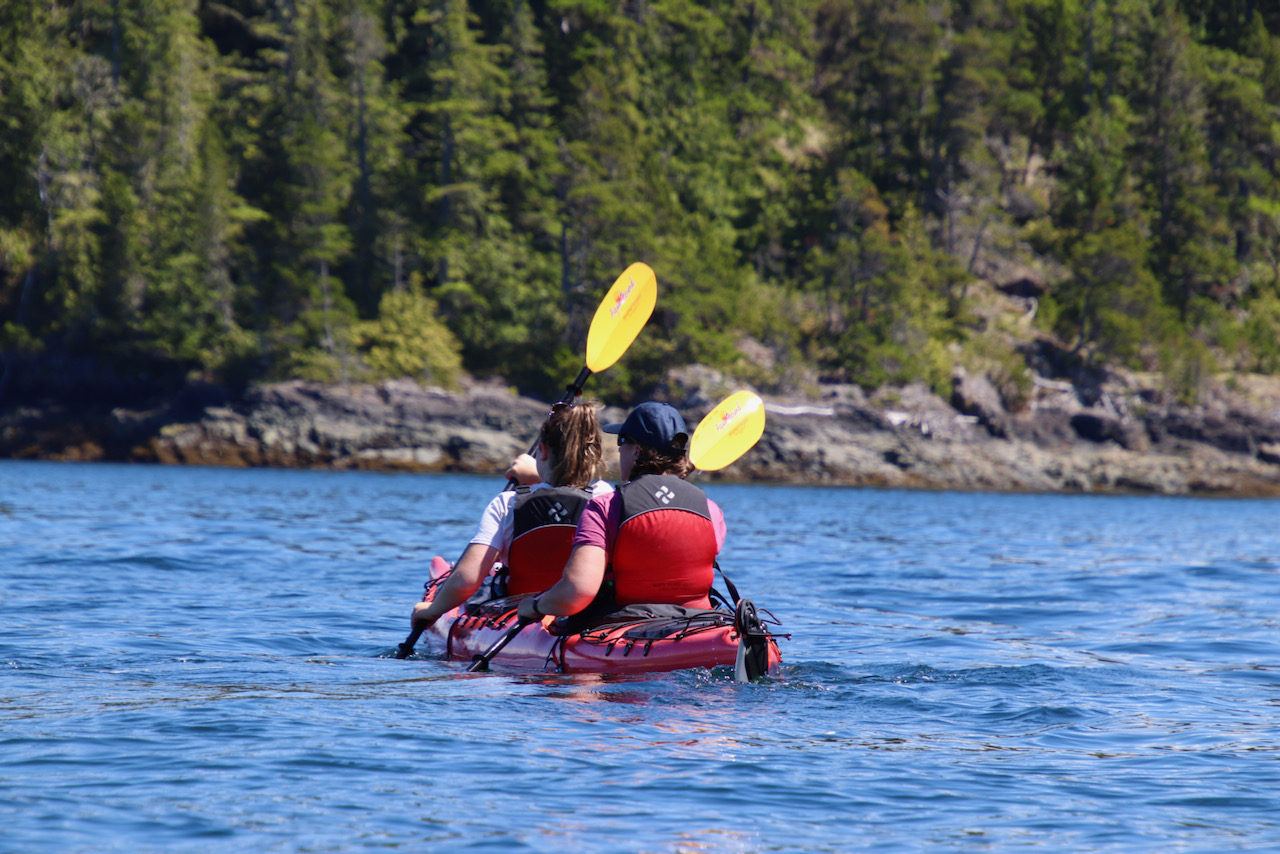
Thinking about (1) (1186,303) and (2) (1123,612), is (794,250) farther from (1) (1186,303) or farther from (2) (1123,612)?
(2) (1123,612)

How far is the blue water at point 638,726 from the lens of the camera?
3.96 meters

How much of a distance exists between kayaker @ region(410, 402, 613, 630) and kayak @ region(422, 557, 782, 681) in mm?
385

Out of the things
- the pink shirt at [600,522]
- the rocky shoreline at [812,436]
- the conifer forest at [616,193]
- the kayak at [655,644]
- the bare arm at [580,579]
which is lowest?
the rocky shoreline at [812,436]

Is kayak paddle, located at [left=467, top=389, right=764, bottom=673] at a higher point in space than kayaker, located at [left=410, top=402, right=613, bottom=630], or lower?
higher

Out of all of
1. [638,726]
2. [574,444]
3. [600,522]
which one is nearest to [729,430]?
[574,444]

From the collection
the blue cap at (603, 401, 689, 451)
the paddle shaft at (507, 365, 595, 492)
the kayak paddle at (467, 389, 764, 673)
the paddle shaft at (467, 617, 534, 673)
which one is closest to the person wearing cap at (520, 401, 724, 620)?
the blue cap at (603, 401, 689, 451)

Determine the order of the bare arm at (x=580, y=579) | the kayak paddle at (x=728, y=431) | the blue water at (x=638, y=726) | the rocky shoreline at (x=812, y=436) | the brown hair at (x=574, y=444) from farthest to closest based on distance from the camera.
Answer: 1. the rocky shoreline at (x=812, y=436)
2. the kayak paddle at (x=728, y=431)
3. the brown hair at (x=574, y=444)
4. the bare arm at (x=580, y=579)
5. the blue water at (x=638, y=726)

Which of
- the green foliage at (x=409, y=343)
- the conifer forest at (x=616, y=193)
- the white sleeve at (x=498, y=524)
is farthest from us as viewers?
the conifer forest at (x=616, y=193)

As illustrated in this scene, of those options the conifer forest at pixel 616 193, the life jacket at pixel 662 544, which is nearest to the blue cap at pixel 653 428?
the life jacket at pixel 662 544

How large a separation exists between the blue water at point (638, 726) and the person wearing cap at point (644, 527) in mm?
521

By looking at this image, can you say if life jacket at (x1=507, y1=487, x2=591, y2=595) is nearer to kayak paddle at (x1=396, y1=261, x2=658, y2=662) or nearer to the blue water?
the blue water

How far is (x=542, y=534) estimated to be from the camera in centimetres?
669

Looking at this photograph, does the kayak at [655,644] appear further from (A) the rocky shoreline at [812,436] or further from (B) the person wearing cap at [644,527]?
(A) the rocky shoreline at [812,436]

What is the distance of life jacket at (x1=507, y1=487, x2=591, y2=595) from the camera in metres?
6.57
